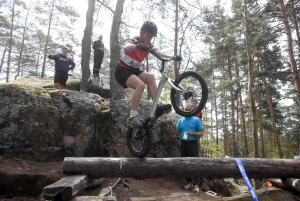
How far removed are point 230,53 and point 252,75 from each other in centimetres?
652

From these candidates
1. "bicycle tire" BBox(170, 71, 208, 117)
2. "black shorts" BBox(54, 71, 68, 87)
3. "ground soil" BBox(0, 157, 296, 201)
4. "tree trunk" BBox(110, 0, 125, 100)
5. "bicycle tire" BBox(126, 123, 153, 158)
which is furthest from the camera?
"tree trunk" BBox(110, 0, 125, 100)

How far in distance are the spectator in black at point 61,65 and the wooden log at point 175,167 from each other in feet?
16.0

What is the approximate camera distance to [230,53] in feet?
61.5

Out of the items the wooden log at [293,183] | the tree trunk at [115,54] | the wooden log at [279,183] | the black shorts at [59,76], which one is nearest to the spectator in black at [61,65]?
the black shorts at [59,76]

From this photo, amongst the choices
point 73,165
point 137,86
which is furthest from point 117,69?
point 73,165

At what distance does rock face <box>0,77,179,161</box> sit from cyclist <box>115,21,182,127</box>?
308 cm

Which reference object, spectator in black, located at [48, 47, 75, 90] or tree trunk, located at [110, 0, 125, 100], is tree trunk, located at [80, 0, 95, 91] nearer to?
spectator in black, located at [48, 47, 75, 90]

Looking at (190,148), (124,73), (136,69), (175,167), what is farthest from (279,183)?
(124,73)

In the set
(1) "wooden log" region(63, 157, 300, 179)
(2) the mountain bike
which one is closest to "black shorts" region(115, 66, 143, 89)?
(2) the mountain bike

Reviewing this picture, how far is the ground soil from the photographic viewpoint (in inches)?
183

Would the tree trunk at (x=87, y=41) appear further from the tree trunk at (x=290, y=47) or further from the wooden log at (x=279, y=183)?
the tree trunk at (x=290, y=47)

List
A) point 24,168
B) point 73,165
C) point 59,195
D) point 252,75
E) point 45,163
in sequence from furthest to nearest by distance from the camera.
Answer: point 252,75 → point 45,163 → point 24,168 → point 73,165 → point 59,195

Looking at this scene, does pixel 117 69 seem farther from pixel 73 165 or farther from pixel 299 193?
pixel 299 193

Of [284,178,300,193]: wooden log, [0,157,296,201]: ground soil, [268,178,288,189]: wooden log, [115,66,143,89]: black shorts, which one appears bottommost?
[0,157,296,201]: ground soil
